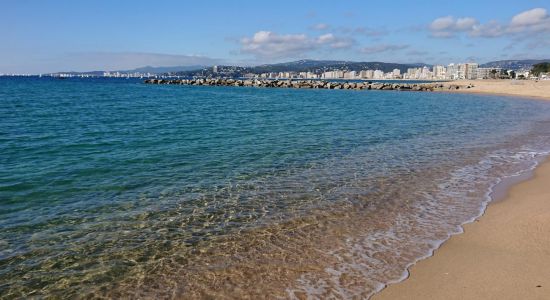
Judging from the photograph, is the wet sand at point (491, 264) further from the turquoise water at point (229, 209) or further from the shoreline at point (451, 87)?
the shoreline at point (451, 87)

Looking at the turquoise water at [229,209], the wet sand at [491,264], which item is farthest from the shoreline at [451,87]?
the wet sand at [491,264]

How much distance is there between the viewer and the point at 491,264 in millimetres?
7074

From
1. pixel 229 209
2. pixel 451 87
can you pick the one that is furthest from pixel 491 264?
pixel 451 87

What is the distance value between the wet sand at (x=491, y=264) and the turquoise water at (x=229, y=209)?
378 mm

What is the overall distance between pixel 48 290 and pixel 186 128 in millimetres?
19246

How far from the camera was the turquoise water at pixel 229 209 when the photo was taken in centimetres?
670

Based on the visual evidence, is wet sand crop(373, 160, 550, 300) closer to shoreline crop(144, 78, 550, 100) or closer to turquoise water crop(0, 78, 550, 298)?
turquoise water crop(0, 78, 550, 298)

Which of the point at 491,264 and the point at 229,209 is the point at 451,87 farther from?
the point at 491,264

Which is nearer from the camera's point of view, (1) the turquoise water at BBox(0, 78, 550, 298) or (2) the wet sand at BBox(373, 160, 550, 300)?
(2) the wet sand at BBox(373, 160, 550, 300)

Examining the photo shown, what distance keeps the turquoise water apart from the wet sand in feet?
1.24

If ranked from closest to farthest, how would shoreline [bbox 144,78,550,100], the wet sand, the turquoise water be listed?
the wet sand
the turquoise water
shoreline [bbox 144,78,550,100]

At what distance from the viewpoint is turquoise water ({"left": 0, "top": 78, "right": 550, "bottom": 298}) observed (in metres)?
6.70

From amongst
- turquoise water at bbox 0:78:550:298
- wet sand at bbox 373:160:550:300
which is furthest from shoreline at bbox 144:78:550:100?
wet sand at bbox 373:160:550:300

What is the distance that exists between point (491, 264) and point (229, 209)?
5520 mm
